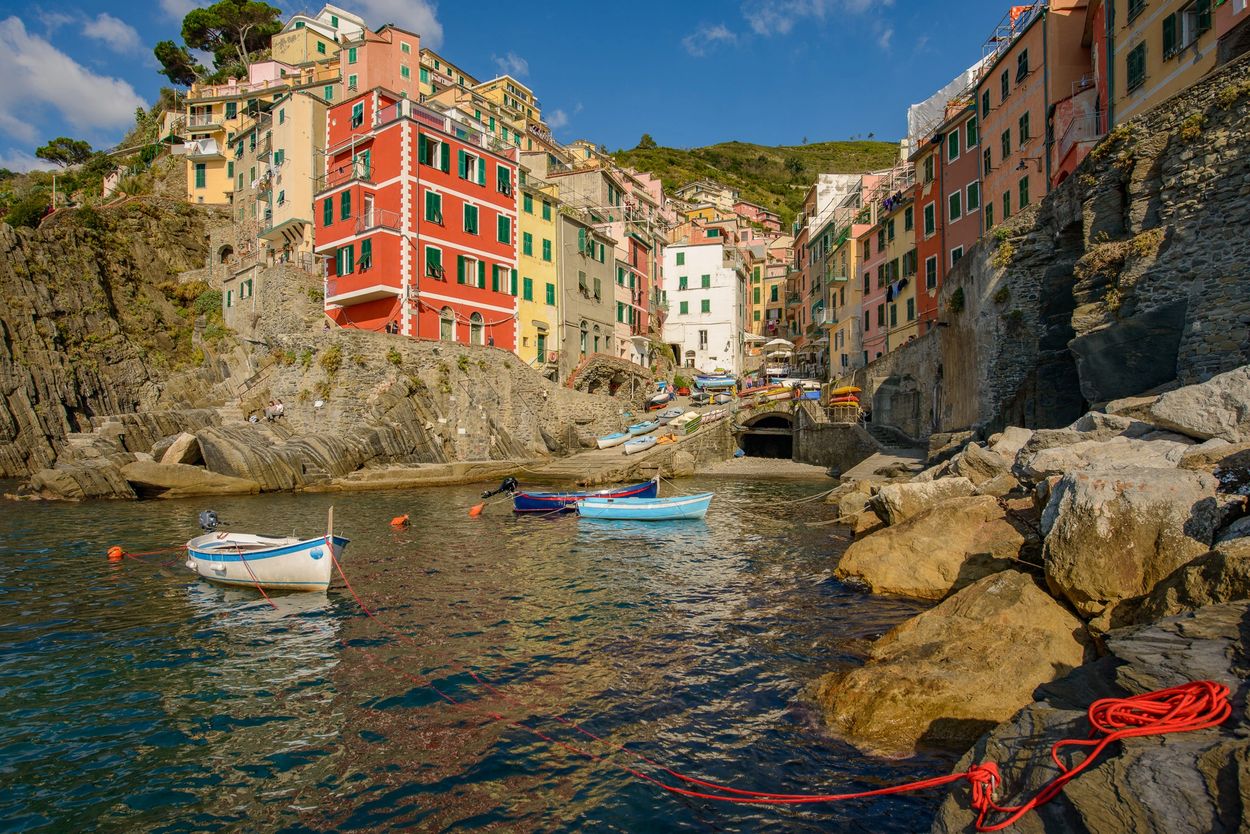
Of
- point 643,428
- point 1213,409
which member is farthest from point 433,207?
point 1213,409

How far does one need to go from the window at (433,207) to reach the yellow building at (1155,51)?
1309 inches

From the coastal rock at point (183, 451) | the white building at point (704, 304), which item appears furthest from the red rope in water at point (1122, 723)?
the white building at point (704, 304)

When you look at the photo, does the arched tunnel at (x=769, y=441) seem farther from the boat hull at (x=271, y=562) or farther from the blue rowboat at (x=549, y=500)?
the boat hull at (x=271, y=562)

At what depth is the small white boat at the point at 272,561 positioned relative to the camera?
14789mm

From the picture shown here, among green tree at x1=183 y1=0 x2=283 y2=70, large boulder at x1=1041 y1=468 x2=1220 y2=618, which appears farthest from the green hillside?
large boulder at x1=1041 y1=468 x2=1220 y2=618

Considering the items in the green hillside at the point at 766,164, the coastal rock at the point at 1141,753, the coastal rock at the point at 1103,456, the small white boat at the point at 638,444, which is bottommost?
the coastal rock at the point at 1141,753

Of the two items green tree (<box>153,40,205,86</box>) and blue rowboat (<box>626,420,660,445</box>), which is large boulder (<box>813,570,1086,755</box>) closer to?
blue rowboat (<box>626,420,660,445</box>)

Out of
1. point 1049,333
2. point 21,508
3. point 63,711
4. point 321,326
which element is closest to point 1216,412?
point 1049,333

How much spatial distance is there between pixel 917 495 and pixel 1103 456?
5395mm

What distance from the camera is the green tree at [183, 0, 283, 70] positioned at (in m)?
74.2

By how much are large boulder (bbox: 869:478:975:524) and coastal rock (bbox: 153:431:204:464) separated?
3152 centimetres

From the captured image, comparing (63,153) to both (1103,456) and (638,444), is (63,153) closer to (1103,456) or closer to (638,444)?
(638,444)

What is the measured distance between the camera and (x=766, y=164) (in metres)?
153

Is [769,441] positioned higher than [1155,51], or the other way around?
[1155,51]
